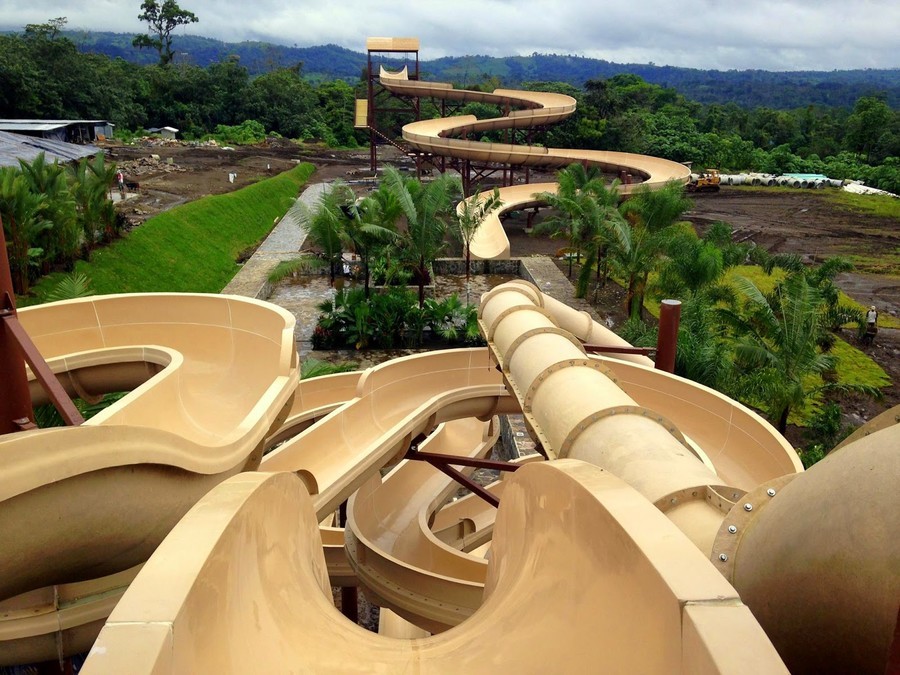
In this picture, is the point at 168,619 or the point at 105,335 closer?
the point at 168,619

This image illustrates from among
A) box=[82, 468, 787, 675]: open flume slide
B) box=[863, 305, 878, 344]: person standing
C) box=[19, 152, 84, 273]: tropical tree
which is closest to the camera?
box=[82, 468, 787, 675]: open flume slide

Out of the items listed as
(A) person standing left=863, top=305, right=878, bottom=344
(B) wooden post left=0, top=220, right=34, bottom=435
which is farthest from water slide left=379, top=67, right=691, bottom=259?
(B) wooden post left=0, top=220, right=34, bottom=435

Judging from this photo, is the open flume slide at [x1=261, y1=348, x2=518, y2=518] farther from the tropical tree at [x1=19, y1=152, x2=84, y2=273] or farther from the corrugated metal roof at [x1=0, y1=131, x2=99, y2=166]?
the corrugated metal roof at [x1=0, y1=131, x2=99, y2=166]

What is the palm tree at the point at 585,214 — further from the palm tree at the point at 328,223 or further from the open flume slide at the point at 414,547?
the open flume slide at the point at 414,547


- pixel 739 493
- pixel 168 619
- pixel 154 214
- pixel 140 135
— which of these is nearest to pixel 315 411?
pixel 739 493

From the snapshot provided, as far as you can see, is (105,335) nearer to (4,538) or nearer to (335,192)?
(4,538)

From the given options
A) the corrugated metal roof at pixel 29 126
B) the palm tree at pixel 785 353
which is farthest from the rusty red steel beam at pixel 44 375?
the corrugated metal roof at pixel 29 126
